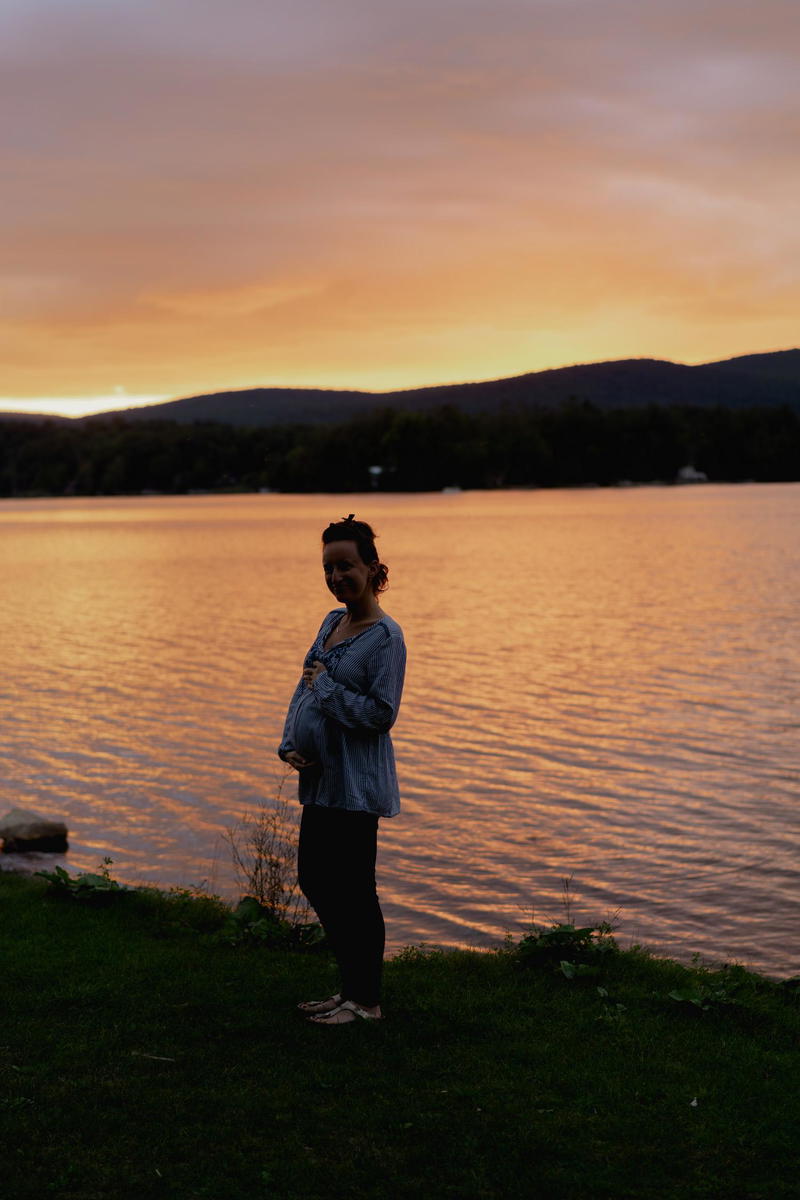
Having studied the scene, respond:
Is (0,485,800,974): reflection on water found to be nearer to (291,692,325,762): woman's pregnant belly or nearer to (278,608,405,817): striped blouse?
(278,608,405,817): striped blouse

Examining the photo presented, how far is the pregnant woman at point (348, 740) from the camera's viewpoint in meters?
5.61

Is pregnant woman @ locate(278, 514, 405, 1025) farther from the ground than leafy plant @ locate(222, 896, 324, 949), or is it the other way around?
pregnant woman @ locate(278, 514, 405, 1025)

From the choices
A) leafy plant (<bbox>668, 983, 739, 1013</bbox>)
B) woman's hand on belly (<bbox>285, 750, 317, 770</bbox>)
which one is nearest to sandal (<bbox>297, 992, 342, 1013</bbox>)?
woman's hand on belly (<bbox>285, 750, 317, 770</bbox>)

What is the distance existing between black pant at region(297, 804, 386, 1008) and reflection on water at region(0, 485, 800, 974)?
13.1 ft

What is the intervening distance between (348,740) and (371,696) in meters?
0.28

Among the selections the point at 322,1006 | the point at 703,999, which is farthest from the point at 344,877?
the point at 703,999

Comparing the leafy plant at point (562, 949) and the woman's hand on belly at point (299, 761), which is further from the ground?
the woman's hand on belly at point (299, 761)

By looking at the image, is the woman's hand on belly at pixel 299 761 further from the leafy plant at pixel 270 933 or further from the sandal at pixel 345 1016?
the leafy plant at pixel 270 933

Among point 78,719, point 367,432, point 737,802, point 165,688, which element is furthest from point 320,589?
point 367,432

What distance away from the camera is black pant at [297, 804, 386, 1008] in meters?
5.74

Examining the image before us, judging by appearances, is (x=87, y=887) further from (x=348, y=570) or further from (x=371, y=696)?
(x=348, y=570)

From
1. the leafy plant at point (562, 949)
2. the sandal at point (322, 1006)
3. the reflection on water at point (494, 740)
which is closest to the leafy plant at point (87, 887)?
the reflection on water at point (494, 740)

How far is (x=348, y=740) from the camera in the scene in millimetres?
5727

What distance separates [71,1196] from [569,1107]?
2087mm
